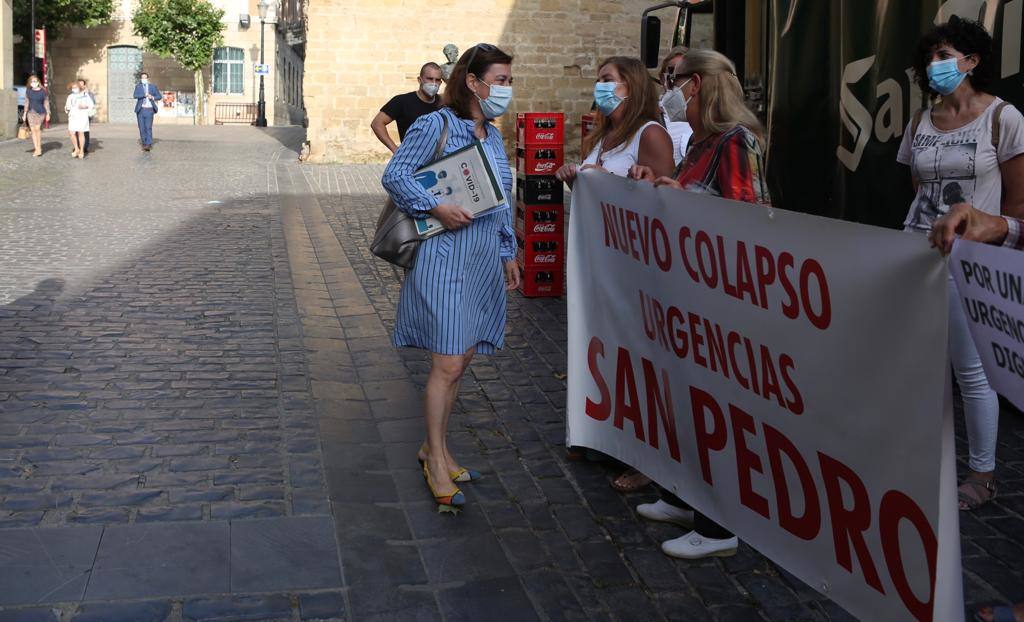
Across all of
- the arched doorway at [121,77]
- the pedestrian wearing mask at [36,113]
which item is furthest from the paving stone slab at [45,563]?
the arched doorway at [121,77]

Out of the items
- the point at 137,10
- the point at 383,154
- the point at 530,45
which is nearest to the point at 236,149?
the point at 383,154

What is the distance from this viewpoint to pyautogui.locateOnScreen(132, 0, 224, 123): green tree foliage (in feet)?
151

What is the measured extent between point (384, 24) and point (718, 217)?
21429mm

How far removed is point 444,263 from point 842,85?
10.6 feet

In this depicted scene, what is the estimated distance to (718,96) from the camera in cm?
401

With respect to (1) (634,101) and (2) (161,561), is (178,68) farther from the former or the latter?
(2) (161,561)

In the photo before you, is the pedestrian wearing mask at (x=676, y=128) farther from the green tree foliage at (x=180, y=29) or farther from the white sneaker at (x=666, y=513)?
the green tree foliage at (x=180, y=29)

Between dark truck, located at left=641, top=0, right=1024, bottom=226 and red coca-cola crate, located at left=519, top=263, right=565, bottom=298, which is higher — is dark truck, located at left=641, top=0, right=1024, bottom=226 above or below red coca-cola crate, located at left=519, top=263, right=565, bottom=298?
above

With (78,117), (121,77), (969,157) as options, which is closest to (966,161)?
(969,157)

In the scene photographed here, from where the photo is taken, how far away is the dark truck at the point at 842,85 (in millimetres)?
5680

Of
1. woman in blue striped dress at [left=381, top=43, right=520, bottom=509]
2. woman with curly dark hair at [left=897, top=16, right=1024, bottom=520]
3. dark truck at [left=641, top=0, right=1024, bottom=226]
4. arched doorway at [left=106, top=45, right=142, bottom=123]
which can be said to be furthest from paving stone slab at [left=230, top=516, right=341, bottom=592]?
arched doorway at [left=106, top=45, right=142, bottom=123]

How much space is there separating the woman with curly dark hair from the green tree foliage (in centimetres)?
4529

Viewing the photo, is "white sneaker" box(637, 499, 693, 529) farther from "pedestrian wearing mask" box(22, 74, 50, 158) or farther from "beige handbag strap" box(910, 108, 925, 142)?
"pedestrian wearing mask" box(22, 74, 50, 158)

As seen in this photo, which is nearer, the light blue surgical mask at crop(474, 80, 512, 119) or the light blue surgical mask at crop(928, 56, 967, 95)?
the light blue surgical mask at crop(928, 56, 967, 95)
